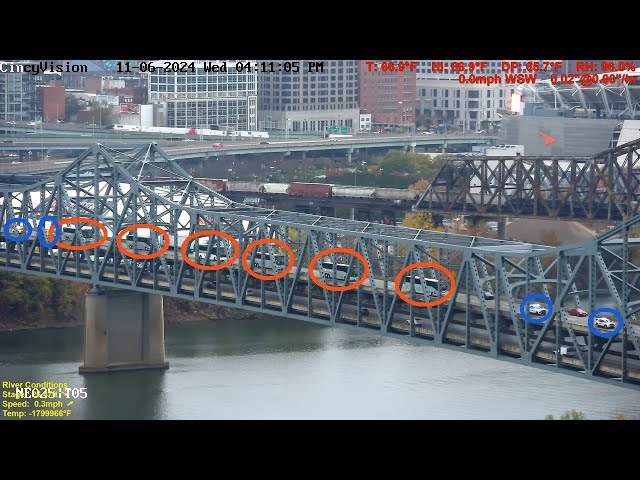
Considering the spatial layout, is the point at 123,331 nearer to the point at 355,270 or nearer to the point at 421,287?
the point at 355,270

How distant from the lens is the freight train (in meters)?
39.9

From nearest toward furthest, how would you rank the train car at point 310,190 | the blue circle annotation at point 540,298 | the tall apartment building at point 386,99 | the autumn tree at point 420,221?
the blue circle annotation at point 540,298, the autumn tree at point 420,221, the train car at point 310,190, the tall apartment building at point 386,99

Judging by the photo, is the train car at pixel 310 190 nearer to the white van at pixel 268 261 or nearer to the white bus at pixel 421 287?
the white van at pixel 268 261

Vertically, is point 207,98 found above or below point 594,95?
above

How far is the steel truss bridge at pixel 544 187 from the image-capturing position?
120 feet

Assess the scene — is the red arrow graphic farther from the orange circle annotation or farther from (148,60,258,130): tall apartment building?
the orange circle annotation

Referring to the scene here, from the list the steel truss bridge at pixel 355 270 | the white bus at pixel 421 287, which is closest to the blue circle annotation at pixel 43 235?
the steel truss bridge at pixel 355 270

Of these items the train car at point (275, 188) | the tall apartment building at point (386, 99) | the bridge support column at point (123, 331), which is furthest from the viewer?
the tall apartment building at point (386, 99)

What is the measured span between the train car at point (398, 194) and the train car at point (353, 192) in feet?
0.48

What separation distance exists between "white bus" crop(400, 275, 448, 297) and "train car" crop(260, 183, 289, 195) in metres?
15.7

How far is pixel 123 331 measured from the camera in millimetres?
27266

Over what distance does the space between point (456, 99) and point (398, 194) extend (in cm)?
1742

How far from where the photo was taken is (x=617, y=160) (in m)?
38.1

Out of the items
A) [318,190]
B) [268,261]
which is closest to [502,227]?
[318,190]
